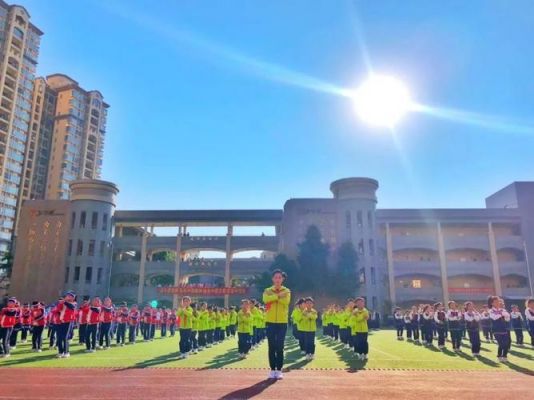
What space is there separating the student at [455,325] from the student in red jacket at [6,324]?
1580 centimetres

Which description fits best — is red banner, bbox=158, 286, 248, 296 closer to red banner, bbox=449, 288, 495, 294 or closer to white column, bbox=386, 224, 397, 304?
white column, bbox=386, 224, 397, 304

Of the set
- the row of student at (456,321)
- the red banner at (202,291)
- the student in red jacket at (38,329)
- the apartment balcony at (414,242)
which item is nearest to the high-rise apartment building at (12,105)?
Answer: the red banner at (202,291)

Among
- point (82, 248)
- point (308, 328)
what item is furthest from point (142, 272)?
point (308, 328)

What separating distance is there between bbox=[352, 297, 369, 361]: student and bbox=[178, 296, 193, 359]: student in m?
5.45

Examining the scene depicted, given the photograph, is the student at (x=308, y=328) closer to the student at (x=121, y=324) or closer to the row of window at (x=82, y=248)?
the student at (x=121, y=324)

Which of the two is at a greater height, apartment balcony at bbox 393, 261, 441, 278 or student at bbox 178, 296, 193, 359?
apartment balcony at bbox 393, 261, 441, 278

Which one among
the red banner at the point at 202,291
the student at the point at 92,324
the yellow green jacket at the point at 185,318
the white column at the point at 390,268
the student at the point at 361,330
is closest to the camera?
the student at the point at 361,330

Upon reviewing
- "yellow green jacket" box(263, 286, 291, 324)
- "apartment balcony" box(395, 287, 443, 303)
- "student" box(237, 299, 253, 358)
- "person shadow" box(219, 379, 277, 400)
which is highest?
"apartment balcony" box(395, 287, 443, 303)

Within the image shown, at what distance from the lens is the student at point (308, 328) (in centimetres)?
1302

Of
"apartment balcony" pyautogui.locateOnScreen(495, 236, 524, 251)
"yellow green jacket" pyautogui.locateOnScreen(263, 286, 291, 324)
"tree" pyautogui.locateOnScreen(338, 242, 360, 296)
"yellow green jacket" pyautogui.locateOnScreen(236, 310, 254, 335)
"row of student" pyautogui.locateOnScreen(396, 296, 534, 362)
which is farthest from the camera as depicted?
"apartment balcony" pyautogui.locateOnScreen(495, 236, 524, 251)

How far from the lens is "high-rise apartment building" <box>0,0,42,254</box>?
68.7m

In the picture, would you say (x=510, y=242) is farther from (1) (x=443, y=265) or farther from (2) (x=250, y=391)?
(2) (x=250, y=391)

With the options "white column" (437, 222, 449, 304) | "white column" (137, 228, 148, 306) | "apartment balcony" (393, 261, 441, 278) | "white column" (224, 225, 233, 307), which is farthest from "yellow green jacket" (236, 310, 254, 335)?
"white column" (437, 222, 449, 304)

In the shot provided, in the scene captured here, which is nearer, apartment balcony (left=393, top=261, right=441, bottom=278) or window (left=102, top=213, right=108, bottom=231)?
apartment balcony (left=393, top=261, right=441, bottom=278)
